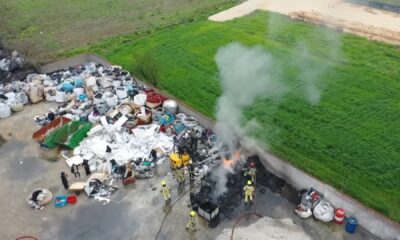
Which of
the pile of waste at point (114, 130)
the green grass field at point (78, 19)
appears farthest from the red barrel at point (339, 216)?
the green grass field at point (78, 19)

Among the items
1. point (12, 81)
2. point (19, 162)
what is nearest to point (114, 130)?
point (19, 162)

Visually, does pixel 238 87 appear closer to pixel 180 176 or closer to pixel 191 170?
pixel 191 170

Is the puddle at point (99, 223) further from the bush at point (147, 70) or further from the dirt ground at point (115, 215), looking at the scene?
the bush at point (147, 70)

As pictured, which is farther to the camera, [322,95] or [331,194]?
[322,95]

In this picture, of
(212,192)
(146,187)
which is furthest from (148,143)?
(212,192)

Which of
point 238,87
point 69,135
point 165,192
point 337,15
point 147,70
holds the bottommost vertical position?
point 165,192

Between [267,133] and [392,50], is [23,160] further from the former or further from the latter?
[392,50]
